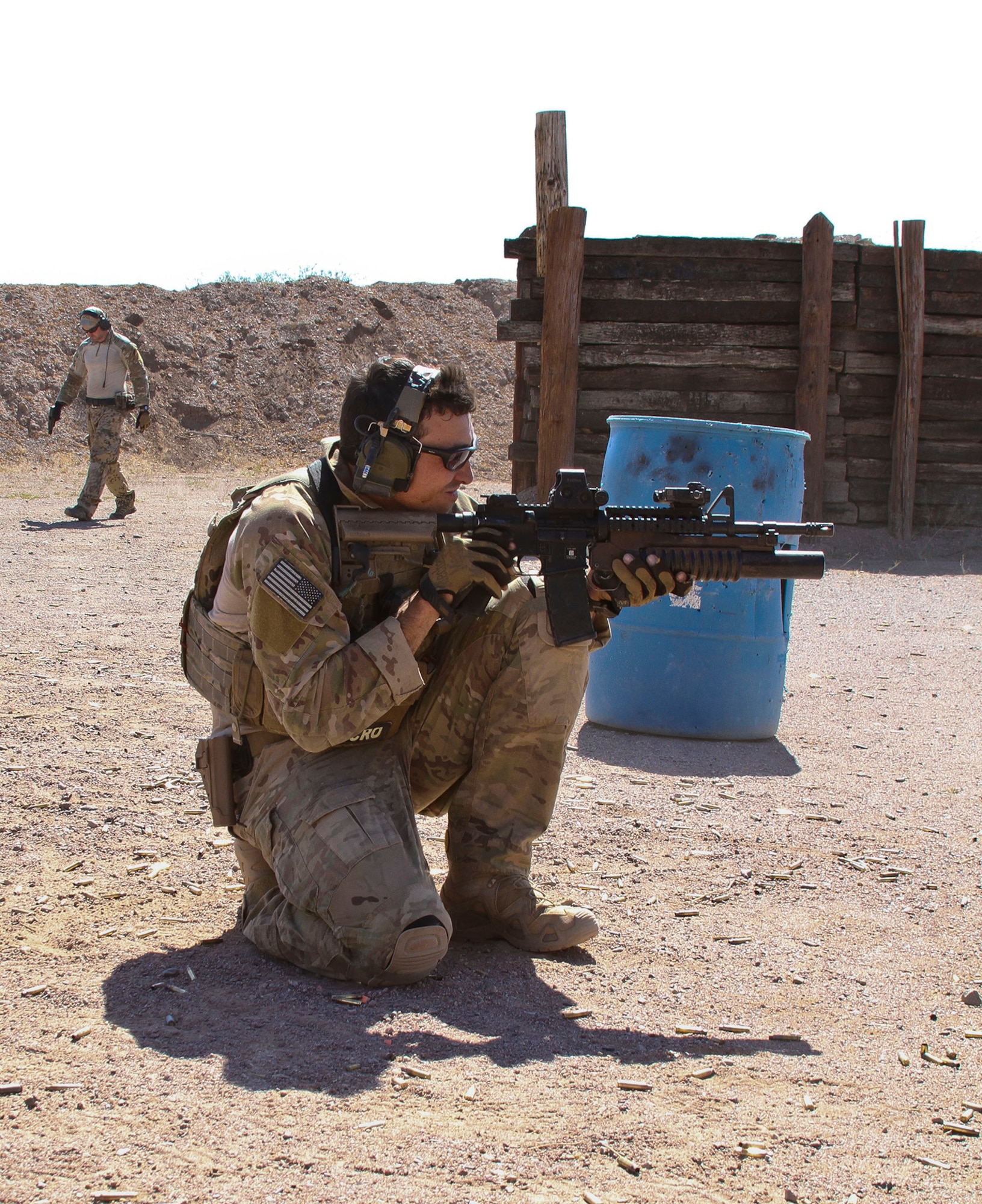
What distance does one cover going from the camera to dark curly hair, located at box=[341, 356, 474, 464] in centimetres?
286

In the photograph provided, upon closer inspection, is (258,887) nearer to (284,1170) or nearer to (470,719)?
(470,719)

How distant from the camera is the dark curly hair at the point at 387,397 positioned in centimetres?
286

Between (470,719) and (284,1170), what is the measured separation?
4.60 feet

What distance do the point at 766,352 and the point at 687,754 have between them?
6.28 m

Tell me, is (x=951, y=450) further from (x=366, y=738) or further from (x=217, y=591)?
(x=217, y=591)

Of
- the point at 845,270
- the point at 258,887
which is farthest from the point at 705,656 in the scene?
the point at 845,270

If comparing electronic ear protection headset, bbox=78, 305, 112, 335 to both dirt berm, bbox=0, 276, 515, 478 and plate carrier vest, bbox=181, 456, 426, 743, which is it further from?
plate carrier vest, bbox=181, 456, 426, 743

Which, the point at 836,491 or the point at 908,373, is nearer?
the point at 908,373

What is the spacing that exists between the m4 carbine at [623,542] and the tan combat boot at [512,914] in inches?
25.3

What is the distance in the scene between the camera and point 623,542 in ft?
9.96

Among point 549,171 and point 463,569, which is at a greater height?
point 549,171

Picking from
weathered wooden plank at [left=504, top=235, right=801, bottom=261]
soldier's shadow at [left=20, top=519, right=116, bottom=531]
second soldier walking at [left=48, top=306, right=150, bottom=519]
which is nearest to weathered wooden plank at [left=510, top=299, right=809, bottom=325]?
weathered wooden plank at [left=504, top=235, right=801, bottom=261]

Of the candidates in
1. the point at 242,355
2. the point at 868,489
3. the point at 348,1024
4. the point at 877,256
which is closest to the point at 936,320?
the point at 877,256

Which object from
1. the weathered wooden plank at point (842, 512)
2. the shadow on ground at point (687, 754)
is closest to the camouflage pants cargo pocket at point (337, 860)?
the shadow on ground at point (687, 754)
